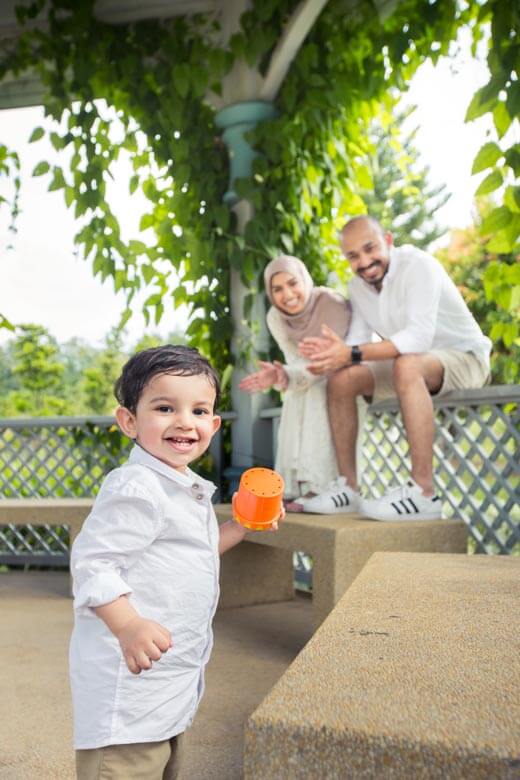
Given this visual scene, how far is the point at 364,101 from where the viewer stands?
364 centimetres

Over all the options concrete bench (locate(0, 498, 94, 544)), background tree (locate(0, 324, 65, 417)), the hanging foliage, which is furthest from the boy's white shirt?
background tree (locate(0, 324, 65, 417))

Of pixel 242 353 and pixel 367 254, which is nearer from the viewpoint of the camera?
pixel 367 254

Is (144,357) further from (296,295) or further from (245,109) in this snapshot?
(245,109)

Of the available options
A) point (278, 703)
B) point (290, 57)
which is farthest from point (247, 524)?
point (290, 57)

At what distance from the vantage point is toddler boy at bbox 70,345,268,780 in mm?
1075

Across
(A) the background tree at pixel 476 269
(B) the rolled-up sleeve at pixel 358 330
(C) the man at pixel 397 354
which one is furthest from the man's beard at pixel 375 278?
(A) the background tree at pixel 476 269

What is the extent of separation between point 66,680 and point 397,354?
4.72ft

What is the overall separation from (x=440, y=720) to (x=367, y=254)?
2149 mm

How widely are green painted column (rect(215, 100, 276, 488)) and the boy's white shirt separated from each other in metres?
2.58

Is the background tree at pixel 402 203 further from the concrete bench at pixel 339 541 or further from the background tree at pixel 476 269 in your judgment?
the concrete bench at pixel 339 541

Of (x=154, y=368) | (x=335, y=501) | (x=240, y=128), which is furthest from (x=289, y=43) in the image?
(x=154, y=368)

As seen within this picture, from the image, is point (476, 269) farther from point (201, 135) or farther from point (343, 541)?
point (343, 541)

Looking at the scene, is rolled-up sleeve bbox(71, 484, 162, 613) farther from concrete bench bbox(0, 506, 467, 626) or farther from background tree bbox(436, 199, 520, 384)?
background tree bbox(436, 199, 520, 384)

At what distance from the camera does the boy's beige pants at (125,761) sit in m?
1.08
